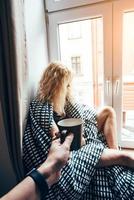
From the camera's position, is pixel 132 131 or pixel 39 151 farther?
pixel 132 131

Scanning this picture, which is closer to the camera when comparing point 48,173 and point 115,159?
point 48,173

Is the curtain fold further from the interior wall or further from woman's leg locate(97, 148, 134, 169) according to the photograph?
woman's leg locate(97, 148, 134, 169)

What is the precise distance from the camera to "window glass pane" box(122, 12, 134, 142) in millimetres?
1509

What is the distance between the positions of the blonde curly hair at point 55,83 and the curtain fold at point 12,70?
0.91 feet

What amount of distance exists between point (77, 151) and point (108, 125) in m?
0.37

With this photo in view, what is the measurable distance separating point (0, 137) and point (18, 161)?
0.23m

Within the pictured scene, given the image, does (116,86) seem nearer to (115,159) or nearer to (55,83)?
(55,83)

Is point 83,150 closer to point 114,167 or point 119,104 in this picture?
point 114,167

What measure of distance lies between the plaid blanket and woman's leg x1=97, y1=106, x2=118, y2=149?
13 cm

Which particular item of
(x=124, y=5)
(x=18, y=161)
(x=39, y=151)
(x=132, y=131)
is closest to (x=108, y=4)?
(x=124, y=5)

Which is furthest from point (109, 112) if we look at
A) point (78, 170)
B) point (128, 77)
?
point (78, 170)

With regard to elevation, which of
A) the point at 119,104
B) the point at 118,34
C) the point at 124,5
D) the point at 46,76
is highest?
the point at 124,5

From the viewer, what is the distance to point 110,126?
4.64 ft

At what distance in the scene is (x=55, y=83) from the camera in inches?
55.0
